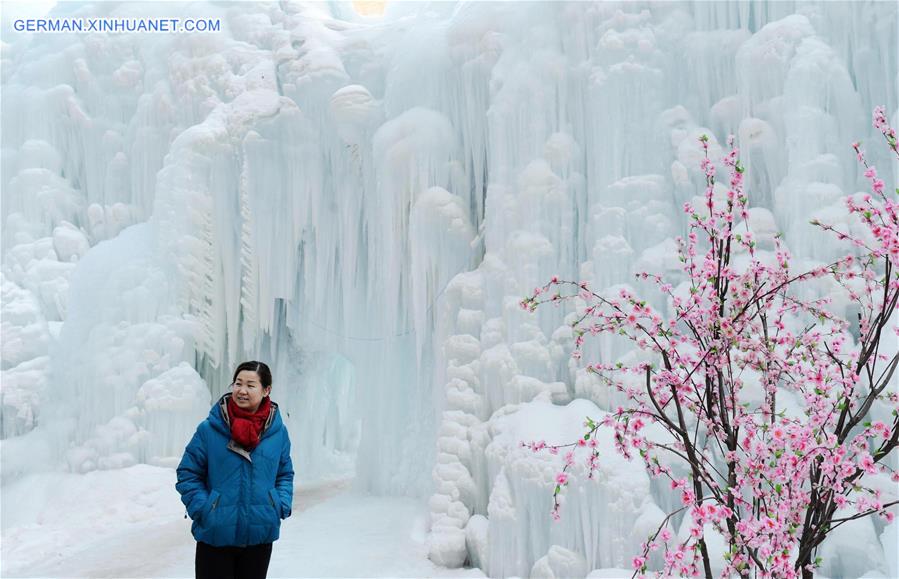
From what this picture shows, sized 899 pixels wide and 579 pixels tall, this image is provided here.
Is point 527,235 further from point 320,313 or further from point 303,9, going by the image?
point 303,9

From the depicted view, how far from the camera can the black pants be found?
2.06 metres

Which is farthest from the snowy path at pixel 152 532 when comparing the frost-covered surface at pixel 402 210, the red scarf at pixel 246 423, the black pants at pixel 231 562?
the red scarf at pixel 246 423

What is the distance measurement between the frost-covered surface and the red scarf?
290cm

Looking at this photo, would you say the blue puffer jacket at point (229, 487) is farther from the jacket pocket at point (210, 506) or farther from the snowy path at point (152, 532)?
the snowy path at point (152, 532)

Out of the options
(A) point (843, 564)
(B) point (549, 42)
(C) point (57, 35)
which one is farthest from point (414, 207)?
(C) point (57, 35)

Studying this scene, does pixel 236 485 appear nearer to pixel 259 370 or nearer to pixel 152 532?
pixel 259 370

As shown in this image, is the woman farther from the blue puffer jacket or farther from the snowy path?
the snowy path

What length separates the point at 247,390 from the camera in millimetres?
2109

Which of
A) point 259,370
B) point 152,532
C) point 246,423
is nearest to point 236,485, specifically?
point 246,423

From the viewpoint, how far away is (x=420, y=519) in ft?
20.1

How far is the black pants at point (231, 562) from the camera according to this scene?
2.06 metres

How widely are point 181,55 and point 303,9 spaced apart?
4.87ft

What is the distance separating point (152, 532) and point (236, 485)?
17.0ft

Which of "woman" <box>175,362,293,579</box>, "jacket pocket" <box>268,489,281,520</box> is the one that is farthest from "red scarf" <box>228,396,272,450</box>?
"jacket pocket" <box>268,489,281,520</box>
